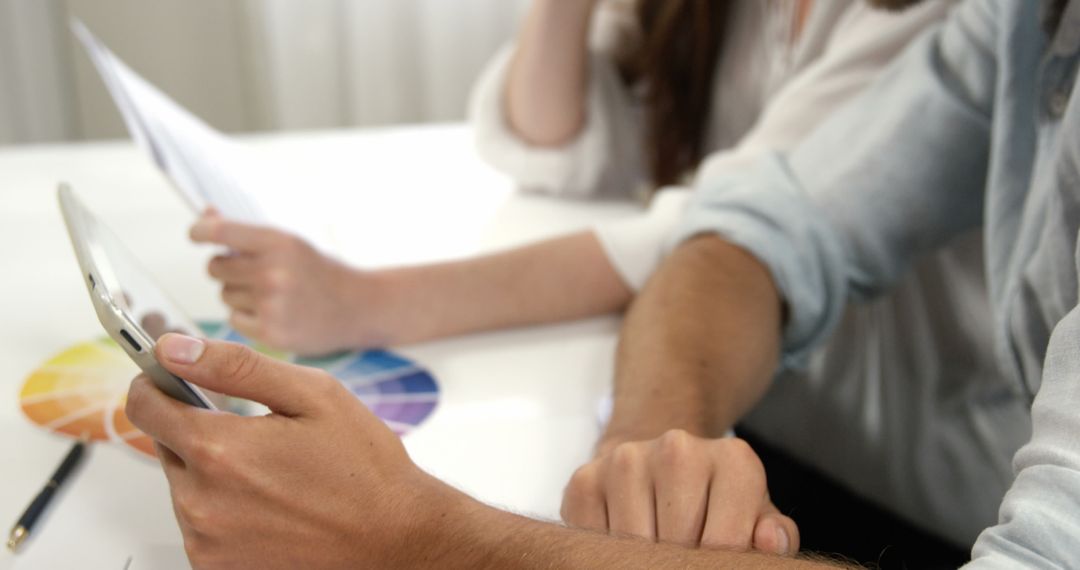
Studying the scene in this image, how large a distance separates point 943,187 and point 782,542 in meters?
0.35

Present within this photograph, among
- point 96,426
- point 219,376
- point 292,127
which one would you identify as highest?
point 219,376

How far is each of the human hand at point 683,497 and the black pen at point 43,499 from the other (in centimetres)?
24

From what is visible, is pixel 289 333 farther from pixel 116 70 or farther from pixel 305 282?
A: pixel 116 70

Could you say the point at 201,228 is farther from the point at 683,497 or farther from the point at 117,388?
the point at 683,497

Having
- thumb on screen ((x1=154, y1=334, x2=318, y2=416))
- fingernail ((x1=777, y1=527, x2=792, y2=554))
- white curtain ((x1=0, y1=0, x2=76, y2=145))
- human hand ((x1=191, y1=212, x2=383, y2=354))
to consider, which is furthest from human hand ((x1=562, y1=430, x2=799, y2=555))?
white curtain ((x1=0, y1=0, x2=76, y2=145))

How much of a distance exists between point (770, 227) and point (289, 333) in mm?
317

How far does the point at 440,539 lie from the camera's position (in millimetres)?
377

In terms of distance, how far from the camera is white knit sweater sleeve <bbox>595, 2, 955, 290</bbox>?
0.72 metres

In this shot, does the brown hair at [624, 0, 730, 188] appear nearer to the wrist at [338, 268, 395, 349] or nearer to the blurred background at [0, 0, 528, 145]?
the wrist at [338, 268, 395, 349]

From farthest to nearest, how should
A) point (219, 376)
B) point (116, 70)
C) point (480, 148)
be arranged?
point (480, 148), point (116, 70), point (219, 376)

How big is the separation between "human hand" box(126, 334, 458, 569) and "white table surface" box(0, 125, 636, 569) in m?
0.07

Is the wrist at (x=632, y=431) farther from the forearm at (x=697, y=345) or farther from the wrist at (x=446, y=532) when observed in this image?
the wrist at (x=446, y=532)

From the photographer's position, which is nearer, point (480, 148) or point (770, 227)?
point (770, 227)

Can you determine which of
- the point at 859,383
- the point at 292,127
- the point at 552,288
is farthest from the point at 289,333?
the point at 292,127
